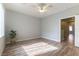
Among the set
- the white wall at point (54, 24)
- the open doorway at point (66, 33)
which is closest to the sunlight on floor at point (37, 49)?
the white wall at point (54, 24)

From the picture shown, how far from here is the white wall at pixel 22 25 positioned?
629 centimetres

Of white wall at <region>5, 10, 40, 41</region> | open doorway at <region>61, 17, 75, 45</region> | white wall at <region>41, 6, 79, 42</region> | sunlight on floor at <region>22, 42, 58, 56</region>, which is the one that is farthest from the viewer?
open doorway at <region>61, 17, 75, 45</region>

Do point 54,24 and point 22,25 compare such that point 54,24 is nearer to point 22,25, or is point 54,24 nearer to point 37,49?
point 22,25

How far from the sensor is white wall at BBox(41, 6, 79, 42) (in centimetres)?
499

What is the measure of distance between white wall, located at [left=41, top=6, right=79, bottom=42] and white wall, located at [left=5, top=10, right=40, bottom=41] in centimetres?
82

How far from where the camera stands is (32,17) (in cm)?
788

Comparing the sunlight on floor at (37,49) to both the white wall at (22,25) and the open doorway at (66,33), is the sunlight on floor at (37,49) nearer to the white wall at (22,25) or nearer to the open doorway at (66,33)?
the open doorway at (66,33)

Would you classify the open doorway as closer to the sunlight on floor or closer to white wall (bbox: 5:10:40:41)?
the sunlight on floor

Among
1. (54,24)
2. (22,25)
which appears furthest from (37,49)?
(22,25)

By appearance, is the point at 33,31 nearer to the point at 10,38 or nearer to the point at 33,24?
the point at 33,24

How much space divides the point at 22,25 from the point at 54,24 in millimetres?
2762

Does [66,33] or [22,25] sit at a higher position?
[22,25]

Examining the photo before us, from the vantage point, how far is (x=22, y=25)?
7.13 m

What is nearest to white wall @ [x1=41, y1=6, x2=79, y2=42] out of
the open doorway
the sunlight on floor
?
the open doorway
